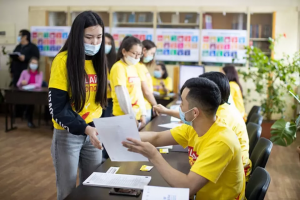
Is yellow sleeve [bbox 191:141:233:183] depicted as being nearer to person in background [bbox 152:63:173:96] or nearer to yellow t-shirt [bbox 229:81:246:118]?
yellow t-shirt [bbox 229:81:246:118]

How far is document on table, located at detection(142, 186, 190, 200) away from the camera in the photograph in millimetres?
1312

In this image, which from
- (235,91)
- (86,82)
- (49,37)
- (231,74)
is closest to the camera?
(86,82)

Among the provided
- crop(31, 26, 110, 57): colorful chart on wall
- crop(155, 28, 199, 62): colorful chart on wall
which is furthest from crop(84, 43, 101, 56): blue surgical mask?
crop(31, 26, 110, 57): colorful chart on wall

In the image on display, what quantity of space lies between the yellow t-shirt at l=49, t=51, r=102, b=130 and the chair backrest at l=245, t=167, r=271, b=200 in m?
0.88

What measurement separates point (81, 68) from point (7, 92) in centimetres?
445

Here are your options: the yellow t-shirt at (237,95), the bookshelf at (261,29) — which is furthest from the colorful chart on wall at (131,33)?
the yellow t-shirt at (237,95)

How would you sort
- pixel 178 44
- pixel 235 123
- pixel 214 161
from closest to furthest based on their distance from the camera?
pixel 214 161, pixel 235 123, pixel 178 44

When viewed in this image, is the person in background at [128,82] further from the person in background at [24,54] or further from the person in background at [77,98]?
the person in background at [24,54]

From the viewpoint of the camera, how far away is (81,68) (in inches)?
70.1

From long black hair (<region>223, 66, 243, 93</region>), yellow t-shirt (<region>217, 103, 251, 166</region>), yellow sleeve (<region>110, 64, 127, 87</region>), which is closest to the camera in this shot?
yellow t-shirt (<region>217, 103, 251, 166</region>)

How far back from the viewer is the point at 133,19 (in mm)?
7109

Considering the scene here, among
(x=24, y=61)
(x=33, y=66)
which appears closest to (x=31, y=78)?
(x=33, y=66)

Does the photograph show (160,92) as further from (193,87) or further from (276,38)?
(193,87)

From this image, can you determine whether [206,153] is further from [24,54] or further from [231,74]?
[24,54]
